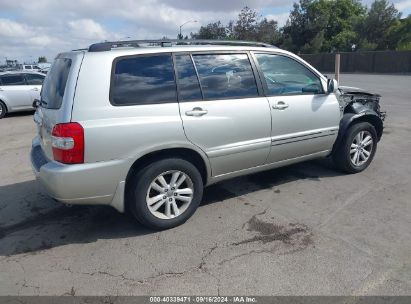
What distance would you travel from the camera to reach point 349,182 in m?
4.89

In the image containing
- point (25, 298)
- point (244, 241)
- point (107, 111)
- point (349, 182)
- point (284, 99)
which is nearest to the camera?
point (25, 298)

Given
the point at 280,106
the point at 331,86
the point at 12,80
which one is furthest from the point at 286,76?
the point at 12,80

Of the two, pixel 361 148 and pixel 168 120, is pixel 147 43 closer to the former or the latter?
pixel 168 120

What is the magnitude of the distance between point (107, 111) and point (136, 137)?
13.6 inches

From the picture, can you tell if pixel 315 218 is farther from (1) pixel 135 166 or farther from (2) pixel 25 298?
(2) pixel 25 298

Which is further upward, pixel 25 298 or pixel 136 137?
pixel 136 137

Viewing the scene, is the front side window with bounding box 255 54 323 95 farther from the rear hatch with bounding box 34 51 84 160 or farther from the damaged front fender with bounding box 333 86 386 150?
the rear hatch with bounding box 34 51 84 160

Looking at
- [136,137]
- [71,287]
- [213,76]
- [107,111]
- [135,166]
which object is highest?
[213,76]

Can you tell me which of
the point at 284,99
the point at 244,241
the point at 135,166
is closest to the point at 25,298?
the point at 135,166

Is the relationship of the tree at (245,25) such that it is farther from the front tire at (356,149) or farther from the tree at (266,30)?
the front tire at (356,149)

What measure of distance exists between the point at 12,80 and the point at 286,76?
1071 centimetres

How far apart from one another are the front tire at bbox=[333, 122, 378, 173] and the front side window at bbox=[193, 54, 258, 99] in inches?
66.8

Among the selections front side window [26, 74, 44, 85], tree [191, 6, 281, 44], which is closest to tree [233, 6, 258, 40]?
tree [191, 6, 281, 44]

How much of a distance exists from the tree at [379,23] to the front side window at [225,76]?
166ft
